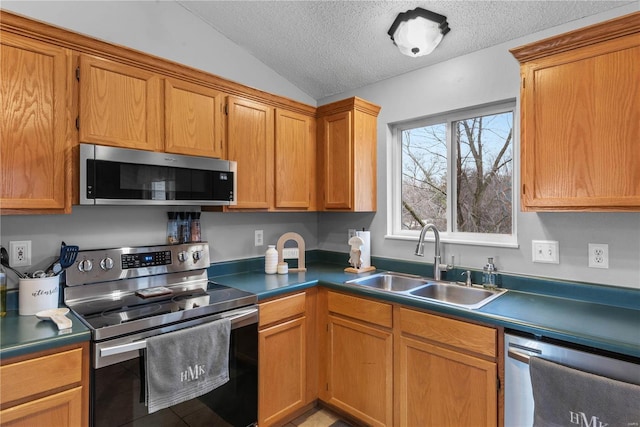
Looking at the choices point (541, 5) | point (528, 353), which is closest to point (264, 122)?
point (541, 5)

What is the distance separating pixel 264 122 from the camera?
2.38 m

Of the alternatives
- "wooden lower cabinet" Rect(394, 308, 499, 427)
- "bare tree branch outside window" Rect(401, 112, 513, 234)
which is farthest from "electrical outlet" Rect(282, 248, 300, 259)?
"wooden lower cabinet" Rect(394, 308, 499, 427)

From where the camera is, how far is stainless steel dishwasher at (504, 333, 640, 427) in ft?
4.05

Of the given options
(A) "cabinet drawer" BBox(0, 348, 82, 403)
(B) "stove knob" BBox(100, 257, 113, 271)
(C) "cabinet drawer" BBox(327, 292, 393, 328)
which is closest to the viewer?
(A) "cabinet drawer" BBox(0, 348, 82, 403)

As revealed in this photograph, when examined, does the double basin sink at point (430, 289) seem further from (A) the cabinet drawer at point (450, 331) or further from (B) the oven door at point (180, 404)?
(B) the oven door at point (180, 404)

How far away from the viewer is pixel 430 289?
221cm

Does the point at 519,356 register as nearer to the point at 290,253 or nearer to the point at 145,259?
the point at 290,253

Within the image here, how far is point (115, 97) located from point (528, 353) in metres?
2.25

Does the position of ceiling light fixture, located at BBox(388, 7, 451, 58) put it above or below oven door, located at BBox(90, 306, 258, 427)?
above

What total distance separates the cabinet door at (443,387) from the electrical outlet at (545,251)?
74cm

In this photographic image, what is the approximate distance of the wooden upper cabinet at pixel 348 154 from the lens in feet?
8.27

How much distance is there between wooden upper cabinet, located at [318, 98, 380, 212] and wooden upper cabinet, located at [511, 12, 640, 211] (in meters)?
1.11

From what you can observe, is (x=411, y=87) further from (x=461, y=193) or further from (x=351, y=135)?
(x=461, y=193)

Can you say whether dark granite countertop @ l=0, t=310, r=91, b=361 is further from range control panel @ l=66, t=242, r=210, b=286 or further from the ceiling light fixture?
the ceiling light fixture
